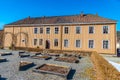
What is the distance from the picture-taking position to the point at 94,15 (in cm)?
2820

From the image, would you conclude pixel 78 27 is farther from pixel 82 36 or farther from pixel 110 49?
pixel 110 49

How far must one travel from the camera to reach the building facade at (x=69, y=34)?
23906 millimetres

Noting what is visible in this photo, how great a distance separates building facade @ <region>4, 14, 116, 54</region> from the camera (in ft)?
78.4

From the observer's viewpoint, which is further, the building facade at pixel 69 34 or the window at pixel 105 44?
the building facade at pixel 69 34

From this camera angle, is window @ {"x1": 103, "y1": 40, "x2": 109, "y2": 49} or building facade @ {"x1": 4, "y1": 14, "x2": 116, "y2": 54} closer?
window @ {"x1": 103, "y1": 40, "x2": 109, "y2": 49}

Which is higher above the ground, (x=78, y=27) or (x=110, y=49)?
(x=78, y=27)

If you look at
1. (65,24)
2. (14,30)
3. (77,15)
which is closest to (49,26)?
(65,24)

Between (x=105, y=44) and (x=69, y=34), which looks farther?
(x=69, y=34)

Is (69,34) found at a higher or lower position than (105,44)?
higher

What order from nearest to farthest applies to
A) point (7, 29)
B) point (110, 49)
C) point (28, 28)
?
1. point (110, 49)
2. point (28, 28)
3. point (7, 29)

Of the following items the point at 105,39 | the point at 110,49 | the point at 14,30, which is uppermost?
the point at 14,30

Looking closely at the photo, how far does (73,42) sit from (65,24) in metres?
4.44

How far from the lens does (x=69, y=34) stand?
26.4 meters

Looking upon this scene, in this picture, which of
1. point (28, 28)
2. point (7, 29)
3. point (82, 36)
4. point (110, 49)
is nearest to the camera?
point (110, 49)
